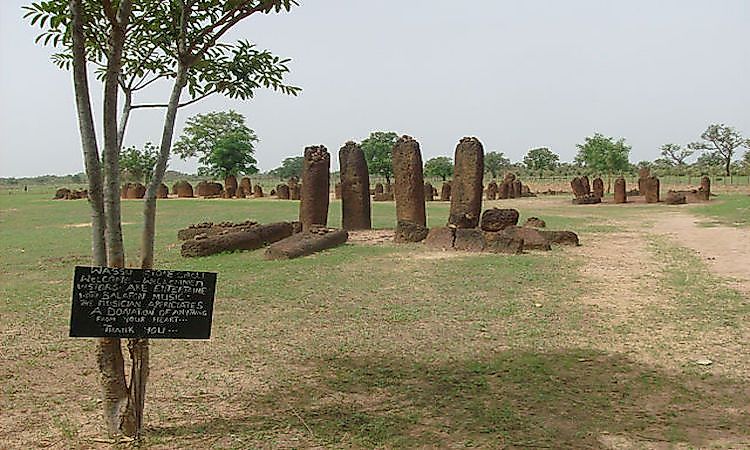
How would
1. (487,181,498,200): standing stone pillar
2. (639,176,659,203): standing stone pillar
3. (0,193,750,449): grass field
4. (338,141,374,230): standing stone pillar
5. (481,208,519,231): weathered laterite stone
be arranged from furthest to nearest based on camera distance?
(487,181,498,200): standing stone pillar → (639,176,659,203): standing stone pillar → (338,141,374,230): standing stone pillar → (481,208,519,231): weathered laterite stone → (0,193,750,449): grass field

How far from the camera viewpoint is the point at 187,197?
41.2 metres

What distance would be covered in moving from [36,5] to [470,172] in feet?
42.2

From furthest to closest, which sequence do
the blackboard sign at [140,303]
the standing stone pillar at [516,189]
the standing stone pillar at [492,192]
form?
the standing stone pillar at [516,189] < the standing stone pillar at [492,192] < the blackboard sign at [140,303]

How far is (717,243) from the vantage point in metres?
14.5

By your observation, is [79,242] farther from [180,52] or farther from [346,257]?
[180,52]

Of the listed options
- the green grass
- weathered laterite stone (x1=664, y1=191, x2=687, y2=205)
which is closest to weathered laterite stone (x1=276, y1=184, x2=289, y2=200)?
weathered laterite stone (x1=664, y1=191, x2=687, y2=205)

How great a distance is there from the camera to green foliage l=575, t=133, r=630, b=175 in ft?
158

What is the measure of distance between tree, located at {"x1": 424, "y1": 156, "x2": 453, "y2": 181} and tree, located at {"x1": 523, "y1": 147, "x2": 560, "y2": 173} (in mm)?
16417

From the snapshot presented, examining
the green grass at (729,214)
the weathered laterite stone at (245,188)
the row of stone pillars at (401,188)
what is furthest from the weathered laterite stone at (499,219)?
the weathered laterite stone at (245,188)

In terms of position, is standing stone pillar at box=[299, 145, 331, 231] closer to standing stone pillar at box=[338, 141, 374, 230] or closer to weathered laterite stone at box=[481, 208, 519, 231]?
standing stone pillar at box=[338, 141, 374, 230]

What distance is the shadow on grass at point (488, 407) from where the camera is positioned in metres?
4.34

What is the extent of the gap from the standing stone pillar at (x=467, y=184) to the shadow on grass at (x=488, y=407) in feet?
32.7

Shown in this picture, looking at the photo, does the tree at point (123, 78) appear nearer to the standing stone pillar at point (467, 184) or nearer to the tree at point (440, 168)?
the standing stone pillar at point (467, 184)

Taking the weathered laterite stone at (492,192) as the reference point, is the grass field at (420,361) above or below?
below
